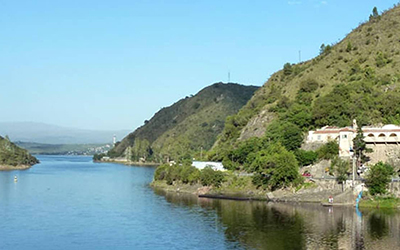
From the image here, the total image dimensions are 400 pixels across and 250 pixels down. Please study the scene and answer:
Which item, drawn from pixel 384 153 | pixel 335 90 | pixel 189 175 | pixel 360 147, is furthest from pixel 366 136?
pixel 189 175

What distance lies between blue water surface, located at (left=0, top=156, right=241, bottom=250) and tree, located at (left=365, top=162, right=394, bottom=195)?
1796 cm

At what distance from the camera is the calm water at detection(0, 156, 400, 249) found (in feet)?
147

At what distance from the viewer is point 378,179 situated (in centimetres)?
6044

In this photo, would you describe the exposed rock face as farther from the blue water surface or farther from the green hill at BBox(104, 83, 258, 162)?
the green hill at BBox(104, 83, 258, 162)

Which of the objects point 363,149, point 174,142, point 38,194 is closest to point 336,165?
point 363,149

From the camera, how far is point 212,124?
174 m

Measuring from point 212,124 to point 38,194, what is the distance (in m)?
99.0

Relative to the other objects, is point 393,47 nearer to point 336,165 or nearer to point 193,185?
point 336,165

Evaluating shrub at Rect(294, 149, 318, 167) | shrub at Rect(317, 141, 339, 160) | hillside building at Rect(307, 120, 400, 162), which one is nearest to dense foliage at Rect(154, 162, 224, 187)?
shrub at Rect(294, 149, 318, 167)

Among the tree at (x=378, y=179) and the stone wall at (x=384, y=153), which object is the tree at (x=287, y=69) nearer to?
the stone wall at (x=384, y=153)

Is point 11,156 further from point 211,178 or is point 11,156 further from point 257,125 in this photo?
point 211,178

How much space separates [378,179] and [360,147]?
24.0ft

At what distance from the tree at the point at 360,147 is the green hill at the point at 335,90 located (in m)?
5.81

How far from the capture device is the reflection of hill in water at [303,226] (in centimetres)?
4412
